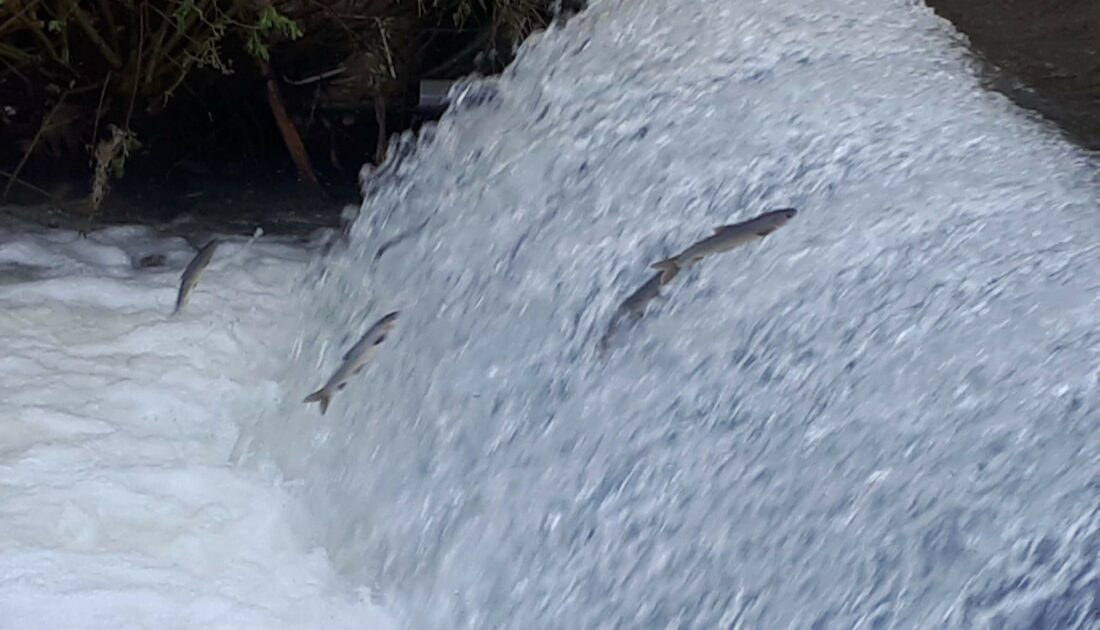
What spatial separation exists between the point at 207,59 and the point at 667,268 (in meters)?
1.99

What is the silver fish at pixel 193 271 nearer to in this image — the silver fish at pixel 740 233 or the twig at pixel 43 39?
the twig at pixel 43 39

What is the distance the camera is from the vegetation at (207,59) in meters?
3.65

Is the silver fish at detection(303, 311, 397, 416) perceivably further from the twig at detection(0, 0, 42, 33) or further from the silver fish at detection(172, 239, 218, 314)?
the twig at detection(0, 0, 42, 33)

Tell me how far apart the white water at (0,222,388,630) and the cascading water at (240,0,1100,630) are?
0.34 ft

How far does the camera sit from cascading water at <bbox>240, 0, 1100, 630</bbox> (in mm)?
1430

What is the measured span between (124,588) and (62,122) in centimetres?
197

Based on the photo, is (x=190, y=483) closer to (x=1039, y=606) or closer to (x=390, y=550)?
(x=390, y=550)

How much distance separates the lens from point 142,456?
2.57 meters

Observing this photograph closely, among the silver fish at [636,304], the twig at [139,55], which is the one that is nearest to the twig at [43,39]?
the twig at [139,55]

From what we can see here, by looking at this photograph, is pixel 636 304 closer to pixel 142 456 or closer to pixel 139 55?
pixel 142 456

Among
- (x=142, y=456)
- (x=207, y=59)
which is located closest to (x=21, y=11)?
(x=207, y=59)

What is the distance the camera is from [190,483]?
2508mm

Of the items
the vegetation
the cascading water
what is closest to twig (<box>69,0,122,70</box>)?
the vegetation

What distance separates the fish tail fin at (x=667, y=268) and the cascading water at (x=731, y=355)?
0.03m
